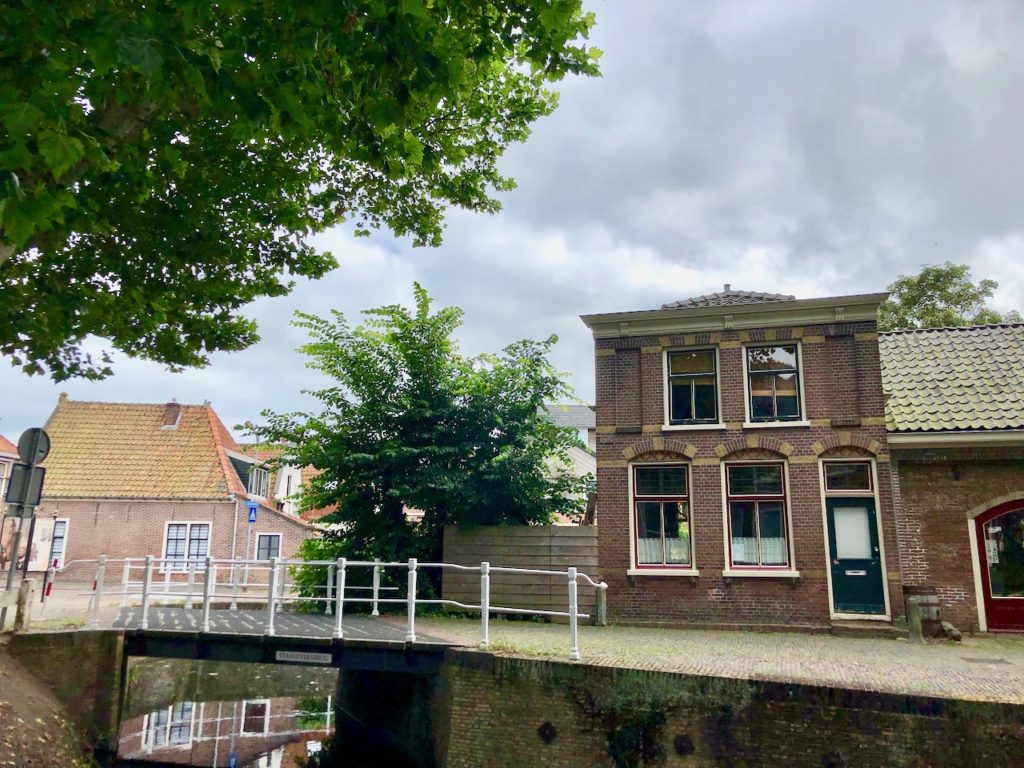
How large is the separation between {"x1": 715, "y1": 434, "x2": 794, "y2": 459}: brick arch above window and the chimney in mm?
23446

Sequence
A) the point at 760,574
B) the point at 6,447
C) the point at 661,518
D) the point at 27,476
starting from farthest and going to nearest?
the point at 6,447
the point at 661,518
the point at 760,574
the point at 27,476

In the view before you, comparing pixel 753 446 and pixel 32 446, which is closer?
pixel 32 446

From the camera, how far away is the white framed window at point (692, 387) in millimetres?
14336

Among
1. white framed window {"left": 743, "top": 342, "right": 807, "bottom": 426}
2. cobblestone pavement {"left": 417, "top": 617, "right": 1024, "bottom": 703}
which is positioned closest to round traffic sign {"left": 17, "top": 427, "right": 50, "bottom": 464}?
cobblestone pavement {"left": 417, "top": 617, "right": 1024, "bottom": 703}

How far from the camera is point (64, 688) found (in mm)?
10852

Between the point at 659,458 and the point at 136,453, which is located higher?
the point at 136,453

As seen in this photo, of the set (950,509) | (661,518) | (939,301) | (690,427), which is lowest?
(661,518)

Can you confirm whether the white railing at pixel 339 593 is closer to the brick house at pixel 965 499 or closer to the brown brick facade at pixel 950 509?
the brown brick facade at pixel 950 509

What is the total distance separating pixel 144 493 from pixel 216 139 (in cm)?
2228

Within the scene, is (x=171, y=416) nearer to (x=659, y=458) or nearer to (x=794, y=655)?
(x=659, y=458)

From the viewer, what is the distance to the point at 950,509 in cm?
1308

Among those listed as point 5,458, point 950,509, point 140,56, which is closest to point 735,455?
point 950,509

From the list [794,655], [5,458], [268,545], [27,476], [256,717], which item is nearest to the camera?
[27,476]

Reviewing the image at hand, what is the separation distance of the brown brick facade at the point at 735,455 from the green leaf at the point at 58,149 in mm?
11405
